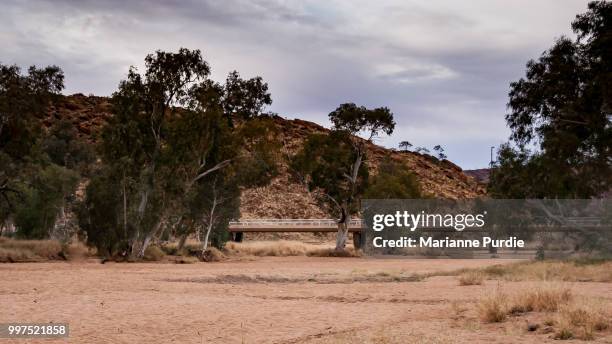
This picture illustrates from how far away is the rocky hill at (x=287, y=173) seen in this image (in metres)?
113

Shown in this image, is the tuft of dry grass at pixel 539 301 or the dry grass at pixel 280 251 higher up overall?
the tuft of dry grass at pixel 539 301

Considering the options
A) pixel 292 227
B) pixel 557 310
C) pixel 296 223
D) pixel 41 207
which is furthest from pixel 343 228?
pixel 557 310

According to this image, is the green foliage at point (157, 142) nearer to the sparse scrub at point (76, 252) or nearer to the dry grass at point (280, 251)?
the sparse scrub at point (76, 252)

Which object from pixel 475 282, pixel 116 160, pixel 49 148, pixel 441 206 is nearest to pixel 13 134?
pixel 116 160

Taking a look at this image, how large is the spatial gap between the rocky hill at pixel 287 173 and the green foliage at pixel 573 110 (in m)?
72.0

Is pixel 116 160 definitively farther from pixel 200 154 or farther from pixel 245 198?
pixel 245 198

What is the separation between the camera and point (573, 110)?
35.1 meters

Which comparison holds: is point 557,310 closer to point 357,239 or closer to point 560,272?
point 560,272

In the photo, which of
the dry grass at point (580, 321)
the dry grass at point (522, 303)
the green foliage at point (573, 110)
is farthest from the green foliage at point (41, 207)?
the dry grass at point (580, 321)

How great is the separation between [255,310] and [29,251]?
27.9 meters

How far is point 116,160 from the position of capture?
4194 cm

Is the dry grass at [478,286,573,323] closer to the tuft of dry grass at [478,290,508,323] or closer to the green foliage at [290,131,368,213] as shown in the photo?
the tuft of dry grass at [478,290,508,323]

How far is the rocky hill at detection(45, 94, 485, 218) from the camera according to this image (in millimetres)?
113062

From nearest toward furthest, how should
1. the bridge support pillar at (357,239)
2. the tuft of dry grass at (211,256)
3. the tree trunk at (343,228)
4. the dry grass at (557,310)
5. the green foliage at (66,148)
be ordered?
the dry grass at (557,310), the tuft of dry grass at (211,256), the tree trunk at (343,228), the bridge support pillar at (357,239), the green foliage at (66,148)
